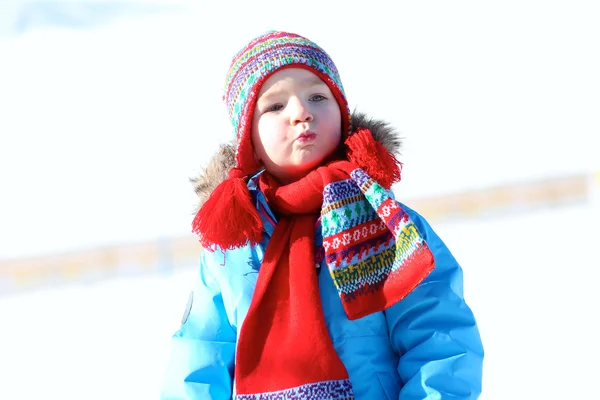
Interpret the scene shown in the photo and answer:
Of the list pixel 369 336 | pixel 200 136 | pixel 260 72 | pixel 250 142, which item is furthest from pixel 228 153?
pixel 200 136

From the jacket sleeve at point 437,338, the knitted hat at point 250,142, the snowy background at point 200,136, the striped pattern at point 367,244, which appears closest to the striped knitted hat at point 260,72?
the knitted hat at point 250,142

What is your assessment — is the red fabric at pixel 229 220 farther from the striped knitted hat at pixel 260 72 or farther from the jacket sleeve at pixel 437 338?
A: the jacket sleeve at pixel 437 338

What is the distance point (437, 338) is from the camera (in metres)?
1.39

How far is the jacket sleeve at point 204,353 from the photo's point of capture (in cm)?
151

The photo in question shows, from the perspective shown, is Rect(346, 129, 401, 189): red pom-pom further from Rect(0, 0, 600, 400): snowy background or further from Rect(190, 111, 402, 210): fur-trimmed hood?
Rect(0, 0, 600, 400): snowy background

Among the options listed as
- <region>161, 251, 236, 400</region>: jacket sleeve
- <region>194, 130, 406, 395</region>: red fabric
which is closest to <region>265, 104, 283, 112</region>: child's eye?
<region>194, 130, 406, 395</region>: red fabric

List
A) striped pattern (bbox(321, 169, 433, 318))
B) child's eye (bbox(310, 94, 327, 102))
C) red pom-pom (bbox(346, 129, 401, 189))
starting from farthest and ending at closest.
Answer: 1. child's eye (bbox(310, 94, 327, 102))
2. red pom-pom (bbox(346, 129, 401, 189))
3. striped pattern (bbox(321, 169, 433, 318))

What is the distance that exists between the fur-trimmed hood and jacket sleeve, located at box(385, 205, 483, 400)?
21 centimetres

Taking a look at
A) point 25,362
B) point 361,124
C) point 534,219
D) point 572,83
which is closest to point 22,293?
point 25,362

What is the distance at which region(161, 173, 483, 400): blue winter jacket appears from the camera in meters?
1.39

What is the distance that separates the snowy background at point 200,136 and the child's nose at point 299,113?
1628 millimetres

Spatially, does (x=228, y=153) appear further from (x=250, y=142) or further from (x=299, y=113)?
(x=299, y=113)

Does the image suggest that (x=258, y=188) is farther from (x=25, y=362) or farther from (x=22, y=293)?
(x=22, y=293)

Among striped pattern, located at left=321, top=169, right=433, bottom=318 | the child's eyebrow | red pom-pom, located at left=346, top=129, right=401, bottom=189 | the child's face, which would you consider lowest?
striped pattern, located at left=321, top=169, right=433, bottom=318
